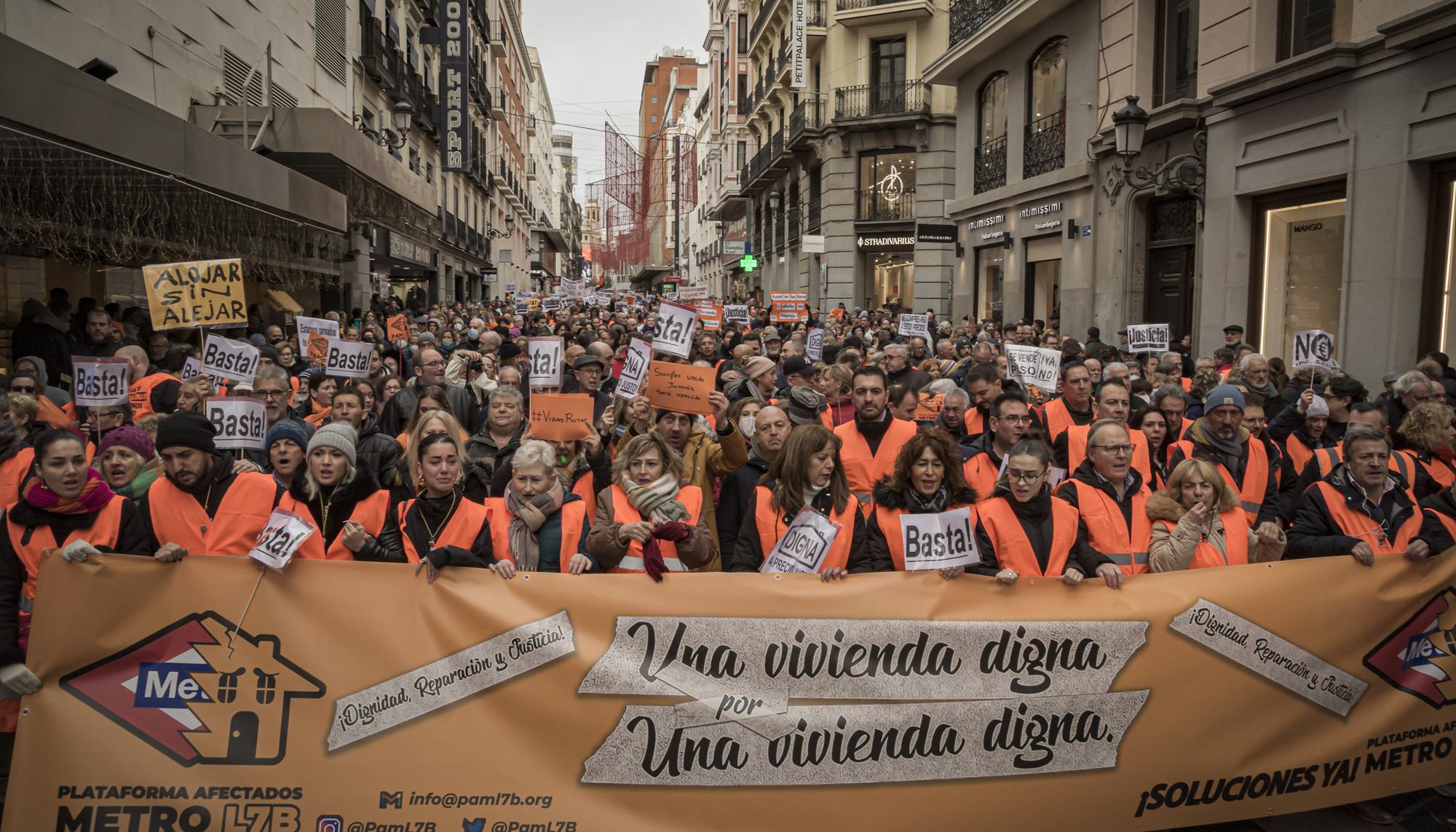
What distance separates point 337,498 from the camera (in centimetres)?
476

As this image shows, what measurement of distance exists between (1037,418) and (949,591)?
324cm

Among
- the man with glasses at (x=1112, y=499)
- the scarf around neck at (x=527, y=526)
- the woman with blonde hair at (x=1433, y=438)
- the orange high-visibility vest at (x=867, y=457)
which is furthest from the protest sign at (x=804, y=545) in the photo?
the woman with blonde hair at (x=1433, y=438)

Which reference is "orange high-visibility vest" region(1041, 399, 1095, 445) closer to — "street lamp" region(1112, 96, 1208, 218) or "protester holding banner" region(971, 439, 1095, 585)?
"protester holding banner" region(971, 439, 1095, 585)

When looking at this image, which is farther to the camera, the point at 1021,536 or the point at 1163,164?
the point at 1163,164

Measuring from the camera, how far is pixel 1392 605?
14.4ft

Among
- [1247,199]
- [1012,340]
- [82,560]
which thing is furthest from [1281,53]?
[82,560]

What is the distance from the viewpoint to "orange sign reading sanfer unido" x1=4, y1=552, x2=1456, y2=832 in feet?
12.6

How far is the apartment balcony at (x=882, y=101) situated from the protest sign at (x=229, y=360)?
1071 inches

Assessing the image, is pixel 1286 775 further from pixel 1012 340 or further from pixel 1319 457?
pixel 1012 340

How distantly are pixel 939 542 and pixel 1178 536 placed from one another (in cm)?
127

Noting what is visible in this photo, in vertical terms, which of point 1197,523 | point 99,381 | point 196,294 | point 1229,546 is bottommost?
point 1229,546

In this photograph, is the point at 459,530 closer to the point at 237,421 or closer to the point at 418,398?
the point at 237,421

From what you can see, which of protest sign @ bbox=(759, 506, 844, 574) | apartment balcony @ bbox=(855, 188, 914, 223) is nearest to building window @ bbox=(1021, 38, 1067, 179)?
apartment balcony @ bbox=(855, 188, 914, 223)

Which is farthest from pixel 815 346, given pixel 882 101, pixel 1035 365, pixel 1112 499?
pixel 882 101
